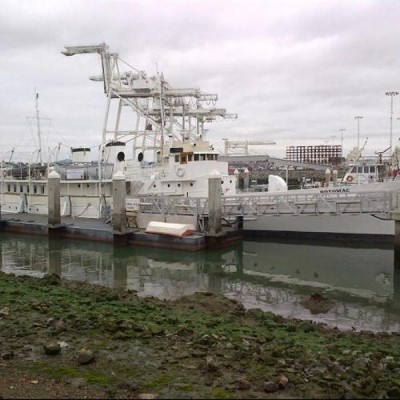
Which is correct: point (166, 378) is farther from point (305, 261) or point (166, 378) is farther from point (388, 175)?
point (388, 175)

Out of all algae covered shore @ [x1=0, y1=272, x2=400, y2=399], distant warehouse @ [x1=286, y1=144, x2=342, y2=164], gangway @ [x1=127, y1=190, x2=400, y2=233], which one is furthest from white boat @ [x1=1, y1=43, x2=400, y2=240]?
distant warehouse @ [x1=286, y1=144, x2=342, y2=164]

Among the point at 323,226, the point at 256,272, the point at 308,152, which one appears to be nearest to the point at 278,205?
the point at 323,226

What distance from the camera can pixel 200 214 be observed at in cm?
2792

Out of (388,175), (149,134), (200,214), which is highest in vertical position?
(149,134)

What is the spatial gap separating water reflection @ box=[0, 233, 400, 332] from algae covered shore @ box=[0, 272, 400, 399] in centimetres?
363

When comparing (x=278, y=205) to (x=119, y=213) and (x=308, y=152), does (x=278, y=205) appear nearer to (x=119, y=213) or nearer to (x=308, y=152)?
(x=119, y=213)

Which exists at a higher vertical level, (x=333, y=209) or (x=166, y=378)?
(x=333, y=209)

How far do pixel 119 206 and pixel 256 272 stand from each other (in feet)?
32.3

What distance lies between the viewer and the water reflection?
638 inches

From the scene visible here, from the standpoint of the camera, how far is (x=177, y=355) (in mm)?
8188

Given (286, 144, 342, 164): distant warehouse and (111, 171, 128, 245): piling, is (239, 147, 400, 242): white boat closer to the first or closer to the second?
(111, 171, 128, 245): piling

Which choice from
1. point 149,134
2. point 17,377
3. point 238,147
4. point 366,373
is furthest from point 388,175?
point 238,147

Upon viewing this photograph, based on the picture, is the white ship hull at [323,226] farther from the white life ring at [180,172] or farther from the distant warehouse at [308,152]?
the distant warehouse at [308,152]

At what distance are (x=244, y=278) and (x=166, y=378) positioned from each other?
14141 mm
